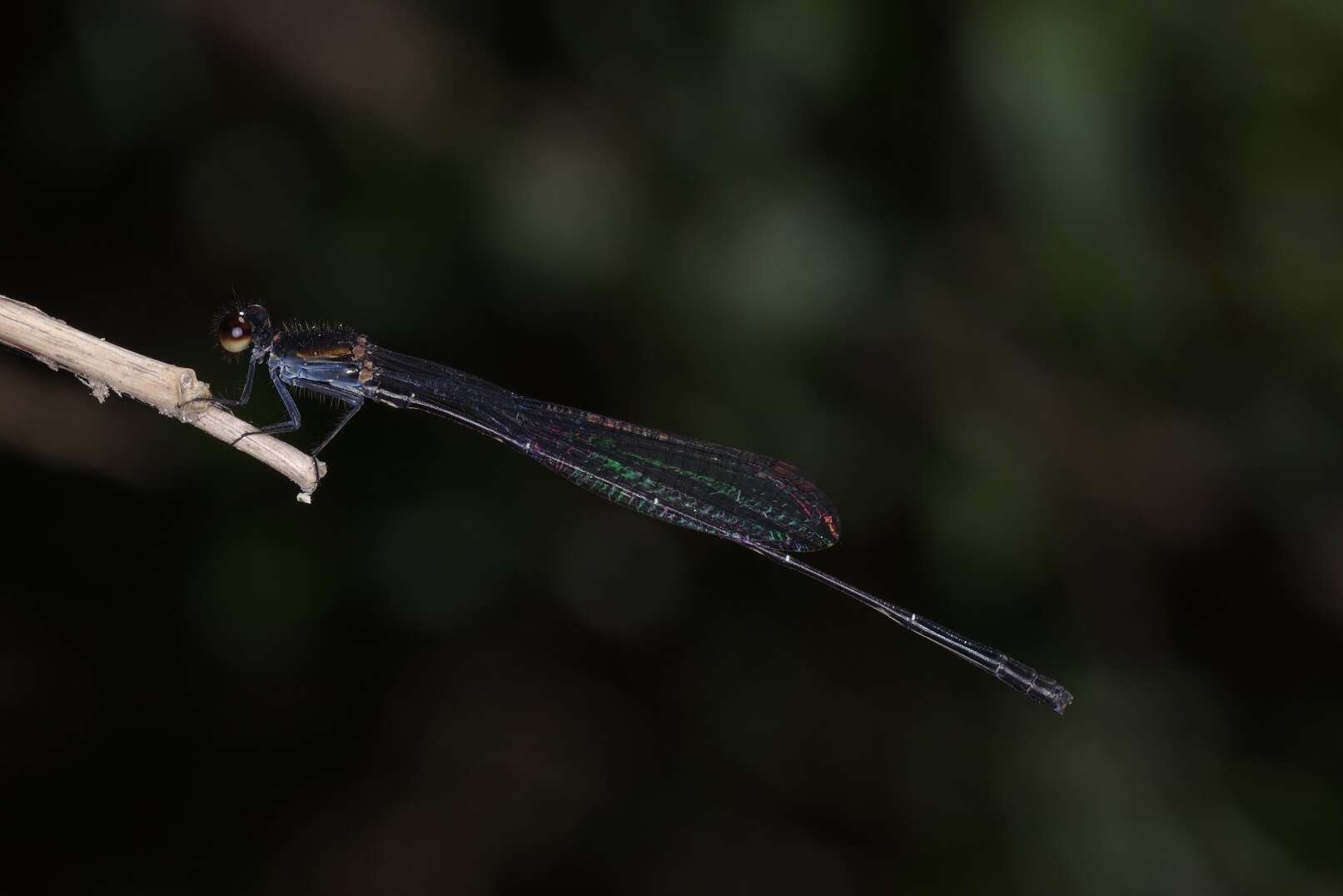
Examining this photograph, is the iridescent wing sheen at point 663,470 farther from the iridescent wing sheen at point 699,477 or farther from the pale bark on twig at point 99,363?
the pale bark on twig at point 99,363

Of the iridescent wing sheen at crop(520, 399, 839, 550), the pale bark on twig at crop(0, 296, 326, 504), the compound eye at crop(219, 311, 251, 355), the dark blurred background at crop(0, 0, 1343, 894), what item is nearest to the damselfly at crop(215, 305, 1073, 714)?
the iridescent wing sheen at crop(520, 399, 839, 550)

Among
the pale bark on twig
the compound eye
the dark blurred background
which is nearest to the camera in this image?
the pale bark on twig

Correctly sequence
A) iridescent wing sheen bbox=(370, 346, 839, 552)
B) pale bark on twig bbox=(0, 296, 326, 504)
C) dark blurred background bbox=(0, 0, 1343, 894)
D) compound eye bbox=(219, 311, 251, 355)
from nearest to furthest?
1. pale bark on twig bbox=(0, 296, 326, 504)
2. compound eye bbox=(219, 311, 251, 355)
3. iridescent wing sheen bbox=(370, 346, 839, 552)
4. dark blurred background bbox=(0, 0, 1343, 894)

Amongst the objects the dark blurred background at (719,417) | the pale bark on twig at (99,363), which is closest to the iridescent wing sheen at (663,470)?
the dark blurred background at (719,417)

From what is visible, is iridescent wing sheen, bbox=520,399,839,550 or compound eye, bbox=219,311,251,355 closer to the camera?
compound eye, bbox=219,311,251,355

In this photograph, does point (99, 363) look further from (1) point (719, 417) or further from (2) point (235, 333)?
(1) point (719, 417)

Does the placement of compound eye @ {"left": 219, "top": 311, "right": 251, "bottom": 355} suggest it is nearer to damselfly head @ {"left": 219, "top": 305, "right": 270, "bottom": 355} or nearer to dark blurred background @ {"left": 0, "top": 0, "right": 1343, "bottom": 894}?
damselfly head @ {"left": 219, "top": 305, "right": 270, "bottom": 355}

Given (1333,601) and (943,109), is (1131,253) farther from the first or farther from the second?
(1333,601)
